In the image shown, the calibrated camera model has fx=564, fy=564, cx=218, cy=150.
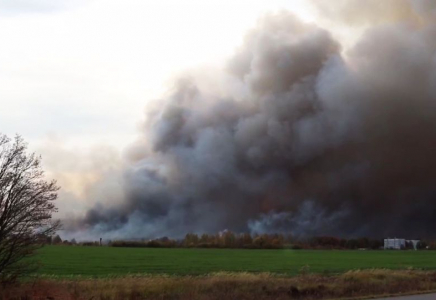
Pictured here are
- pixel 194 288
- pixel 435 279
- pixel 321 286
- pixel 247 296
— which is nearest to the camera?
pixel 247 296

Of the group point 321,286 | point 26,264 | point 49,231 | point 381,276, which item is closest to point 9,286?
point 26,264

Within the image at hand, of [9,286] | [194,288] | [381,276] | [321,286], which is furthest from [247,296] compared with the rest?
[381,276]

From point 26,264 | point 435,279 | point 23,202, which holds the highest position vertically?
point 23,202

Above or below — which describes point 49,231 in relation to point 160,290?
above

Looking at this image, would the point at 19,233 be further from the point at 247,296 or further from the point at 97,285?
the point at 247,296

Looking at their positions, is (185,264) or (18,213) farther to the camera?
(185,264)

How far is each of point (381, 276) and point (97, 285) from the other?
1588cm

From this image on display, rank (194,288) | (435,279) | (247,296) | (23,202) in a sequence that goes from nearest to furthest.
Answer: (23,202) < (247,296) < (194,288) < (435,279)

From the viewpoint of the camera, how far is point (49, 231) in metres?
18.1

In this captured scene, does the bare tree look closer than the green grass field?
Yes

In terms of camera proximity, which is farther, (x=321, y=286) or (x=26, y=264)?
(x=321, y=286)

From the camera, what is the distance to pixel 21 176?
17.6 metres

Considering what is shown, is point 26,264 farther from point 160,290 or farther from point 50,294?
point 160,290

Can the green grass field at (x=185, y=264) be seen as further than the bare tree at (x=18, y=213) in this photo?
Yes
